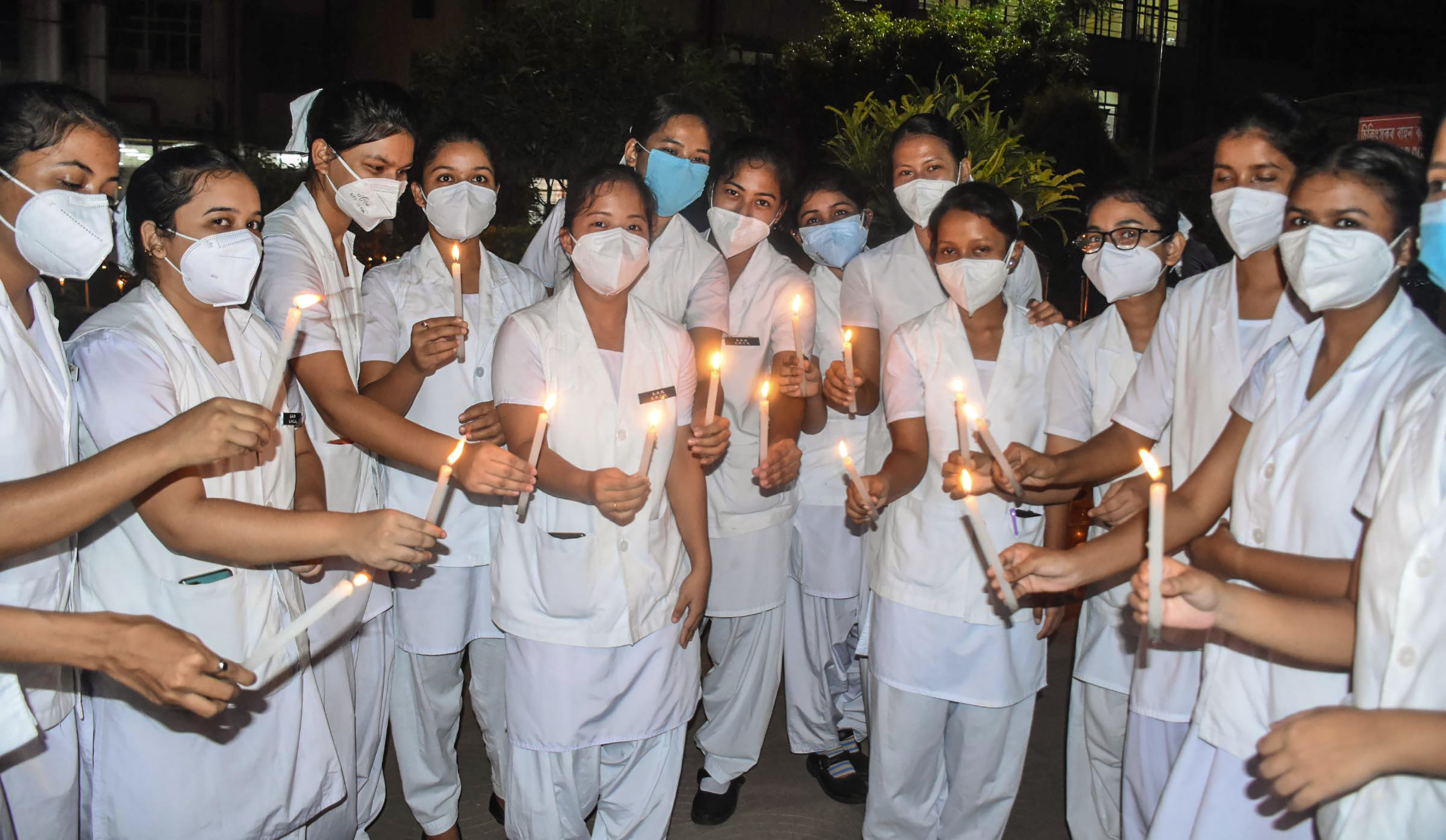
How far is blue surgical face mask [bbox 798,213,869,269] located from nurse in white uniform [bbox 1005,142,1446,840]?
89.2 inches

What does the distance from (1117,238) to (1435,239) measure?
6.06ft

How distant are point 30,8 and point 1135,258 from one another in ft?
33.1

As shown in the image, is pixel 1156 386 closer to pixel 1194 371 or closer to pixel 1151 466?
pixel 1194 371

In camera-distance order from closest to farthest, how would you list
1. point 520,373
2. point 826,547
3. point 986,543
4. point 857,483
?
point 986,543
point 857,483
point 520,373
point 826,547

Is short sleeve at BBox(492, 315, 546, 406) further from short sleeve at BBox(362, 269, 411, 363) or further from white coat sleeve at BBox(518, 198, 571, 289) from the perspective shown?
white coat sleeve at BBox(518, 198, 571, 289)

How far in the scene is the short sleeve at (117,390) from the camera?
8.63 ft

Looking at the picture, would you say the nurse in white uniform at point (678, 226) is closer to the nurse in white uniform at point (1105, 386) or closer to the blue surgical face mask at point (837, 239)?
the blue surgical face mask at point (837, 239)

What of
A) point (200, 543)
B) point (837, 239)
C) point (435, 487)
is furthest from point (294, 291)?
point (837, 239)

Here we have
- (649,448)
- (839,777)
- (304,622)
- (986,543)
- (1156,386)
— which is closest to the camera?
(304,622)

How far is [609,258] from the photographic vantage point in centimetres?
354

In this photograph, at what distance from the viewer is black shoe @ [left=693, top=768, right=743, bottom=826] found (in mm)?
4375

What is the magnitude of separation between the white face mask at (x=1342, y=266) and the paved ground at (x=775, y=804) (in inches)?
102

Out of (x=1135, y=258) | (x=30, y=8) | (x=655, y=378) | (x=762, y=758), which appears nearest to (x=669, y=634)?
(x=655, y=378)

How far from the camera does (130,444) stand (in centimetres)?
222
